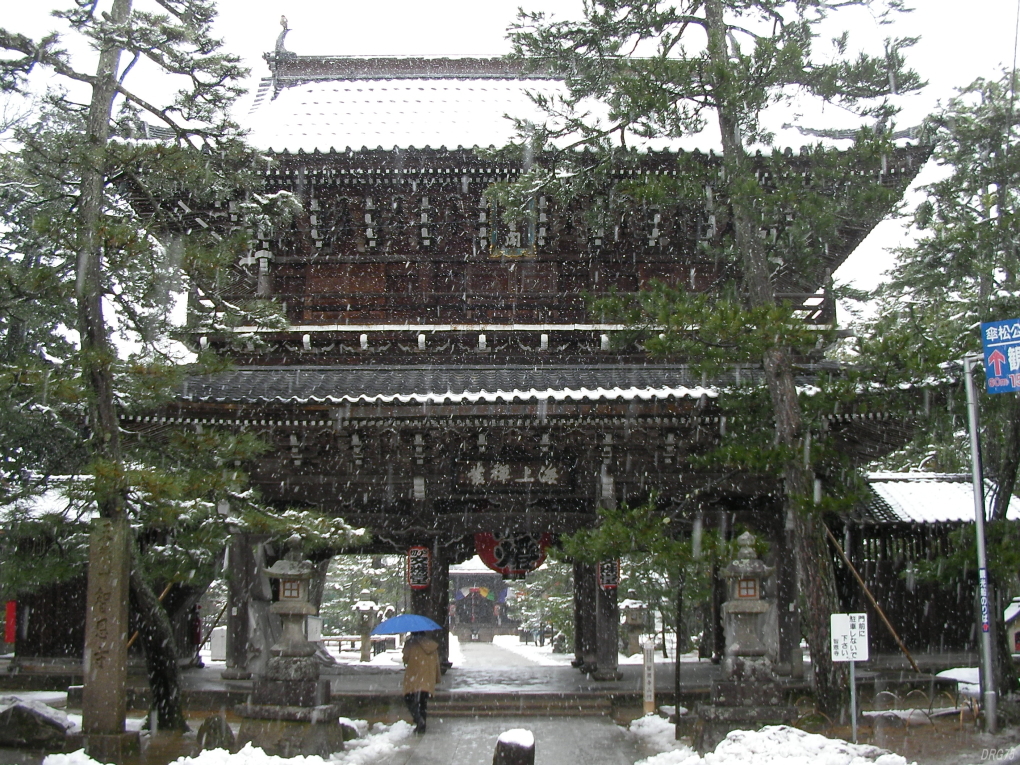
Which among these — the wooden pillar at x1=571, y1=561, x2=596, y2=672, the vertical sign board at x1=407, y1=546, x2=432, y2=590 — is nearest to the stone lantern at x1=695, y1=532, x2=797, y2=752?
the vertical sign board at x1=407, y1=546, x2=432, y2=590

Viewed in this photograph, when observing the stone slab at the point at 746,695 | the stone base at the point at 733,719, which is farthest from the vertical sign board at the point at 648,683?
the stone base at the point at 733,719

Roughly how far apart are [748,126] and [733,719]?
6.87 metres

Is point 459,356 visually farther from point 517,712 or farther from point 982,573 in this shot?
point 982,573

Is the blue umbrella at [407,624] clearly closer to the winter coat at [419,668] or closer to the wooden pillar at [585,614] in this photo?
the winter coat at [419,668]

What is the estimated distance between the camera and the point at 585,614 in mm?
17562

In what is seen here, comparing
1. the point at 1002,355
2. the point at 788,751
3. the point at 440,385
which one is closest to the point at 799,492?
the point at 1002,355

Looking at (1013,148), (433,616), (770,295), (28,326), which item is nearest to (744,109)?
(770,295)

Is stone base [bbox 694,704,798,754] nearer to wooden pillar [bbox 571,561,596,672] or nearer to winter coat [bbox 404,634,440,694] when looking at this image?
winter coat [bbox 404,634,440,694]

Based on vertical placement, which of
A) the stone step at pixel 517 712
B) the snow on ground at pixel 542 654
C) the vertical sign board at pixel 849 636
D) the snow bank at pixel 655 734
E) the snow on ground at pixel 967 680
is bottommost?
the snow on ground at pixel 542 654

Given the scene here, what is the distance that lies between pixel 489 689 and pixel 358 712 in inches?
89.1

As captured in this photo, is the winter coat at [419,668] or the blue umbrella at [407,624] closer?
the winter coat at [419,668]

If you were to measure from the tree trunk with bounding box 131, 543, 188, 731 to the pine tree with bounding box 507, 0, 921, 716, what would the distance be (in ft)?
20.9

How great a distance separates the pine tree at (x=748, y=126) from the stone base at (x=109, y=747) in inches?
277

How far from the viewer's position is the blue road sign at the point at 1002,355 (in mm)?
9547
